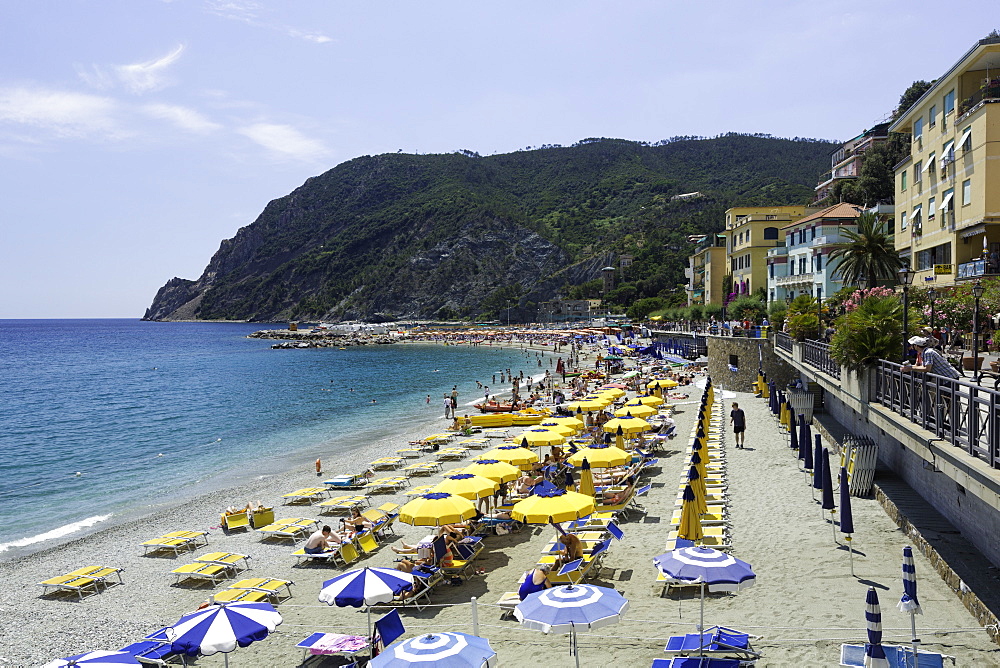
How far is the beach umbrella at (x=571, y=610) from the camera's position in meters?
7.41

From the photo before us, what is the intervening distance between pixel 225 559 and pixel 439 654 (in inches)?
360

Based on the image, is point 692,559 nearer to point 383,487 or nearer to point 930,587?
point 930,587

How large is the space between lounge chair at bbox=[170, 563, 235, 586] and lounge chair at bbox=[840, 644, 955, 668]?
11.3m

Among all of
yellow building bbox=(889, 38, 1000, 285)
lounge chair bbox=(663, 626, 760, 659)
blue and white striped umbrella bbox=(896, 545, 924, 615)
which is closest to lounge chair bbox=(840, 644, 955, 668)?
blue and white striped umbrella bbox=(896, 545, 924, 615)

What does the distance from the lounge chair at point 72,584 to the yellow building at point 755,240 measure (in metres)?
50.7

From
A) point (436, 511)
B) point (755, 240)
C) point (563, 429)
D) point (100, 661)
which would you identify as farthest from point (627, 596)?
point (755, 240)

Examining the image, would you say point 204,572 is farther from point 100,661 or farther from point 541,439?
point 541,439

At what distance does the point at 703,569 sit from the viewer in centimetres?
849

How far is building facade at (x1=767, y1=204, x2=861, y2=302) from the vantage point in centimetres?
4091

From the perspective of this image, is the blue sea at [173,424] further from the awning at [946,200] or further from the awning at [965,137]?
the awning at [965,137]

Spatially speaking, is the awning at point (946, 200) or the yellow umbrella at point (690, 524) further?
the awning at point (946, 200)

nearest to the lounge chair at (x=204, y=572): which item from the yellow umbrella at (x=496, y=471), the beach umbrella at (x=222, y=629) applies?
the beach umbrella at (x=222, y=629)

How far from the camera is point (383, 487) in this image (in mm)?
20359

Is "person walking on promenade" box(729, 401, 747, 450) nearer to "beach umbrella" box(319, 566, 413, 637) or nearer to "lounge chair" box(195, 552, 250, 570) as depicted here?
"beach umbrella" box(319, 566, 413, 637)
